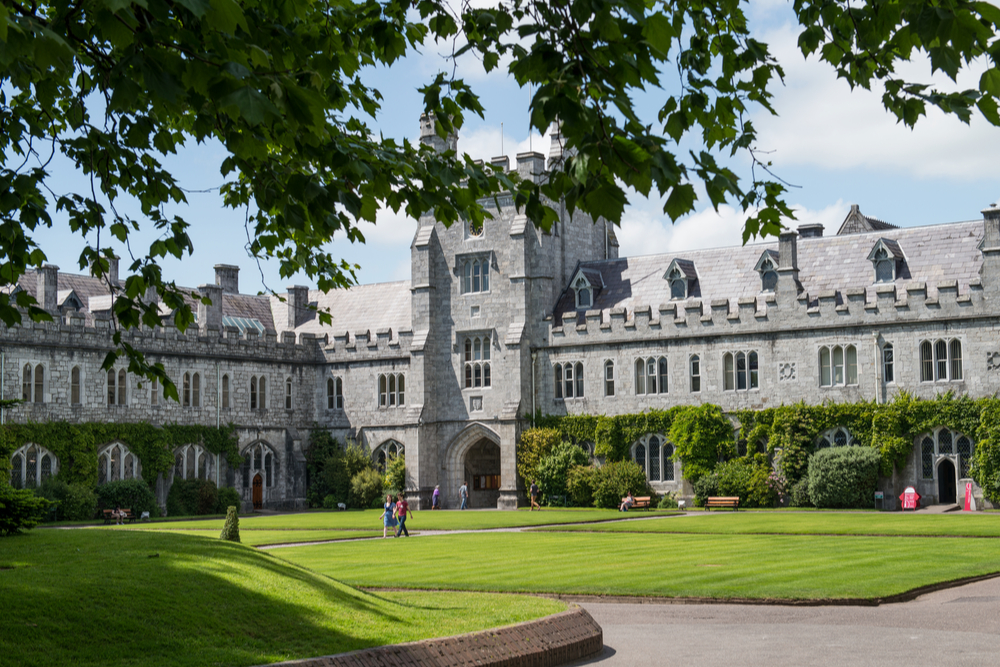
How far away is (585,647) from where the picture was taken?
35.9ft

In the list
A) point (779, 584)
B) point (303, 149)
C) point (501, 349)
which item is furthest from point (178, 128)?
point (501, 349)

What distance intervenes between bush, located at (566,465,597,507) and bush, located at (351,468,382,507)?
8319mm

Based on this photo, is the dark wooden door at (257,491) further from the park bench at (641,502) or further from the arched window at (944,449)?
the arched window at (944,449)

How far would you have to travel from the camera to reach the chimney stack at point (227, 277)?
5683 centimetres

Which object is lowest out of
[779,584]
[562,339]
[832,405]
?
[779,584]

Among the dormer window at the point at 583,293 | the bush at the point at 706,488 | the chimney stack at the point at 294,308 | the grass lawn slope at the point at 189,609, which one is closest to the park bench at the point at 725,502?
the bush at the point at 706,488

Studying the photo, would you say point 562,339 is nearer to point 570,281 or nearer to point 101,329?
point 570,281

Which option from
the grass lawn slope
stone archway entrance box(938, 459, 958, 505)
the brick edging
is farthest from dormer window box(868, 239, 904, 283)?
the brick edging

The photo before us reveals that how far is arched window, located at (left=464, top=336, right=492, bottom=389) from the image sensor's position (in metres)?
47.0

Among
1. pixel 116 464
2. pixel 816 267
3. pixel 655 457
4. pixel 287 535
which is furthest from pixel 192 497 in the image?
pixel 816 267

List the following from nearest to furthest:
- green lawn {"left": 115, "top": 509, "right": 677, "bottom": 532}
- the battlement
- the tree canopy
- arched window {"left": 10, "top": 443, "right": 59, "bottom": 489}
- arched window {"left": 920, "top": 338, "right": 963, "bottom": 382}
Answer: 1. the tree canopy
2. green lawn {"left": 115, "top": 509, "right": 677, "bottom": 532}
3. the battlement
4. arched window {"left": 920, "top": 338, "right": 963, "bottom": 382}
5. arched window {"left": 10, "top": 443, "right": 59, "bottom": 489}

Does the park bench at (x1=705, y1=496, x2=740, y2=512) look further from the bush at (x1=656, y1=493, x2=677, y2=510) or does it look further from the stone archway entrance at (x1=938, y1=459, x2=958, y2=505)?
the stone archway entrance at (x1=938, y1=459, x2=958, y2=505)

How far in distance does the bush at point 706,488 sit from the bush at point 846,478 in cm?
358

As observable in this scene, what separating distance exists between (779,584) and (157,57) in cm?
1223
